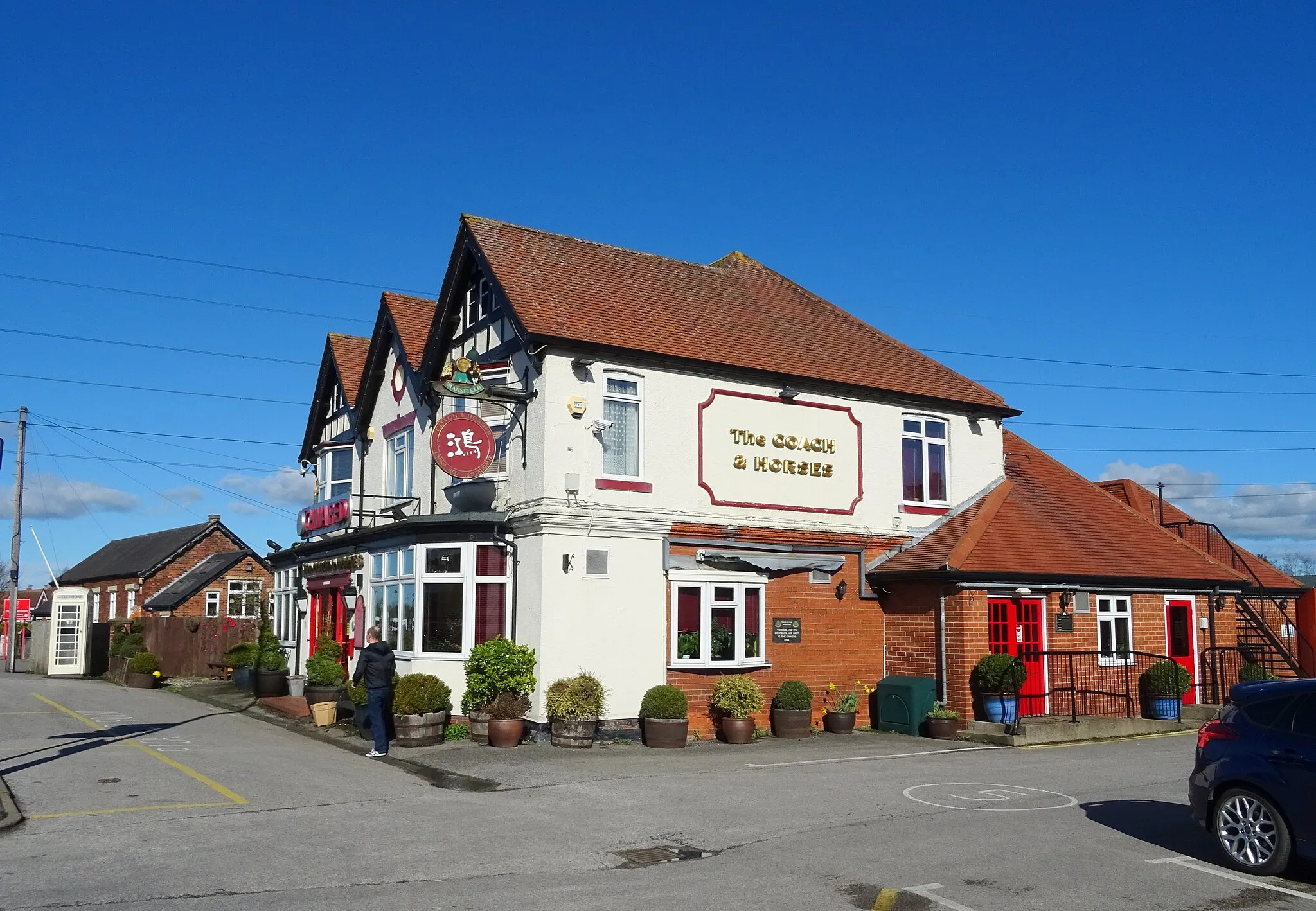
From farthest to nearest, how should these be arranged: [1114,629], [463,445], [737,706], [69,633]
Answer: [69,633] < [1114,629] < [463,445] < [737,706]

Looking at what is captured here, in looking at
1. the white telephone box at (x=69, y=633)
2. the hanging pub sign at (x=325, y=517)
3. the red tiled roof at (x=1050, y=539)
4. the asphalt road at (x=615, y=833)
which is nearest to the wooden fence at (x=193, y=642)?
the white telephone box at (x=69, y=633)

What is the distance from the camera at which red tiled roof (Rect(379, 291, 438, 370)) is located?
82.1 feet

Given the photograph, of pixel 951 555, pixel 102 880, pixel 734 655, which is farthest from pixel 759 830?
pixel 951 555

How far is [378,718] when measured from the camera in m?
17.0

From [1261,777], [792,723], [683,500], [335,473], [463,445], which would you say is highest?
[335,473]

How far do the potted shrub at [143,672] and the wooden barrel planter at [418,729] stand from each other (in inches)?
706

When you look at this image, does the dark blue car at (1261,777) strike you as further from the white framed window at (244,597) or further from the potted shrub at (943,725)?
the white framed window at (244,597)

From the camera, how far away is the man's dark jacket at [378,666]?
17.0m

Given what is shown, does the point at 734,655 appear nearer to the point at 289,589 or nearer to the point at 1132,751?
the point at 1132,751

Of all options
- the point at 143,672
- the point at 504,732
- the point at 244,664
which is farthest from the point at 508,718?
the point at 143,672

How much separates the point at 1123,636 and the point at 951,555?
16.0 feet

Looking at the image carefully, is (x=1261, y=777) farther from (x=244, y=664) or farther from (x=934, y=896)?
(x=244, y=664)

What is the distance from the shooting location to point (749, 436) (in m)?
21.2

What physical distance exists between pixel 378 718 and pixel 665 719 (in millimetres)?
4538
